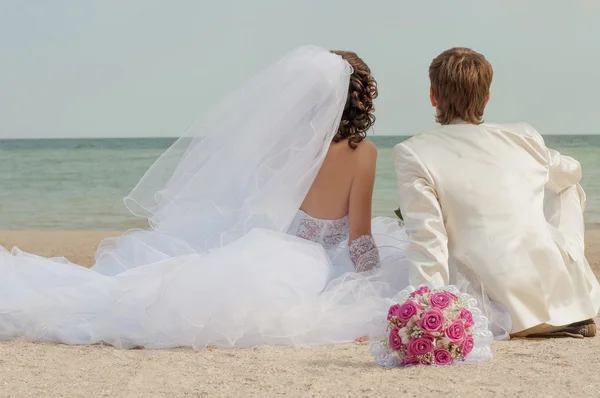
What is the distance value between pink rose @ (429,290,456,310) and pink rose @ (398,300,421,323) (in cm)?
6

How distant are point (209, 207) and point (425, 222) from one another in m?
1.37

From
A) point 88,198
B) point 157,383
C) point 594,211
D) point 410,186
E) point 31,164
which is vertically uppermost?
point 410,186

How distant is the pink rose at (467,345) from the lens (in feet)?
11.8

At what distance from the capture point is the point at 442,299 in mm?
3568

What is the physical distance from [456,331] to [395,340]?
241 millimetres

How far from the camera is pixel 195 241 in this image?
4.84 m

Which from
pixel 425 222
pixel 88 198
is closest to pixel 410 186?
pixel 425 222

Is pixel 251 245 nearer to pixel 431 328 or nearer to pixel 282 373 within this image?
pixel 282 373

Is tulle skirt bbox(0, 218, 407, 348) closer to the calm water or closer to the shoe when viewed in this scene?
the shoe

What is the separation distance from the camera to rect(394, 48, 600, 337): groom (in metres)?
4.04

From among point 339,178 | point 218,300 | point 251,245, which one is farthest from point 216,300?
point 339,178

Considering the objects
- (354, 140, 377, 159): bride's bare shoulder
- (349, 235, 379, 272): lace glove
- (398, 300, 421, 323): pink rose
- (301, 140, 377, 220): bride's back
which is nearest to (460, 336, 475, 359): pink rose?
(398, 300, 421, 323): pink rose

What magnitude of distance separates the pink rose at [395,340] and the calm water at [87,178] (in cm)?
959

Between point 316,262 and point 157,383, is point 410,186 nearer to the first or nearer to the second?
point 316,262
